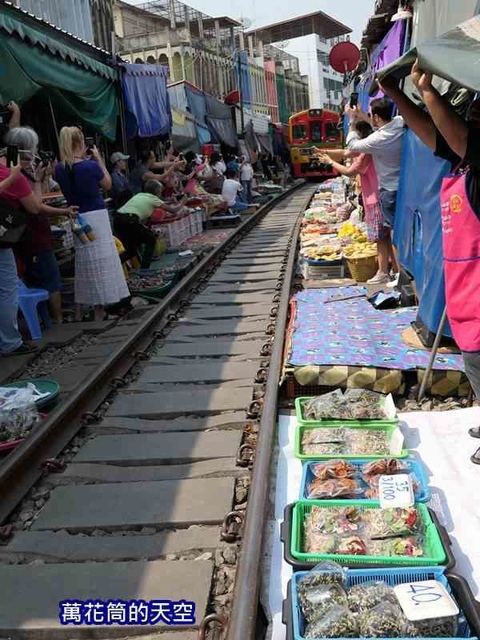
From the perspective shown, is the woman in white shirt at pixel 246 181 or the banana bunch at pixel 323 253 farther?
the woman in white shirt at pixel 246 181

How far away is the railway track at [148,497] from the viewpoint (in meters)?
2.60

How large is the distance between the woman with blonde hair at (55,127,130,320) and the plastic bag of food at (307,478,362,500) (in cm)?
470

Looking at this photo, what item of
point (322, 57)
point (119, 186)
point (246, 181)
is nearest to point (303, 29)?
point (322, 57)

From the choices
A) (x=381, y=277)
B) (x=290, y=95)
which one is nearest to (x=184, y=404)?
(x=381, y=277)

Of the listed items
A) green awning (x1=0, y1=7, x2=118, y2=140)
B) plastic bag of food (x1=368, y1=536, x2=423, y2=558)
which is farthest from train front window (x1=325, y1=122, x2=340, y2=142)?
plastic bag of food (x1=368, y1=536, x2=423, y2=558)

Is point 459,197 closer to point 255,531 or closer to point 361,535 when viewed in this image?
point 361,535

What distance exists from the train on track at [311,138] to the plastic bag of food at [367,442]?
25.1 metres

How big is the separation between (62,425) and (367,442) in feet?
6.79

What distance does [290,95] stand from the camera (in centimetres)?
6594

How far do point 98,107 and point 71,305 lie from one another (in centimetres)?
367

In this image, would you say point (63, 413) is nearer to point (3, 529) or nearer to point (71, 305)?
point (3, 529)

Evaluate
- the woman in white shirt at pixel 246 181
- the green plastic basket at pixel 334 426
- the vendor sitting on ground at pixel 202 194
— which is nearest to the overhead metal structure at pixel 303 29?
the woman in white shirt at pixel 246 181

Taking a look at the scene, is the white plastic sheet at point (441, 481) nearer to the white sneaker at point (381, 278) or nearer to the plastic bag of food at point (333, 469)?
the plastic bag of food at point (333, 469)

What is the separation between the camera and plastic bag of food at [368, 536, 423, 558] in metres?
2.63
